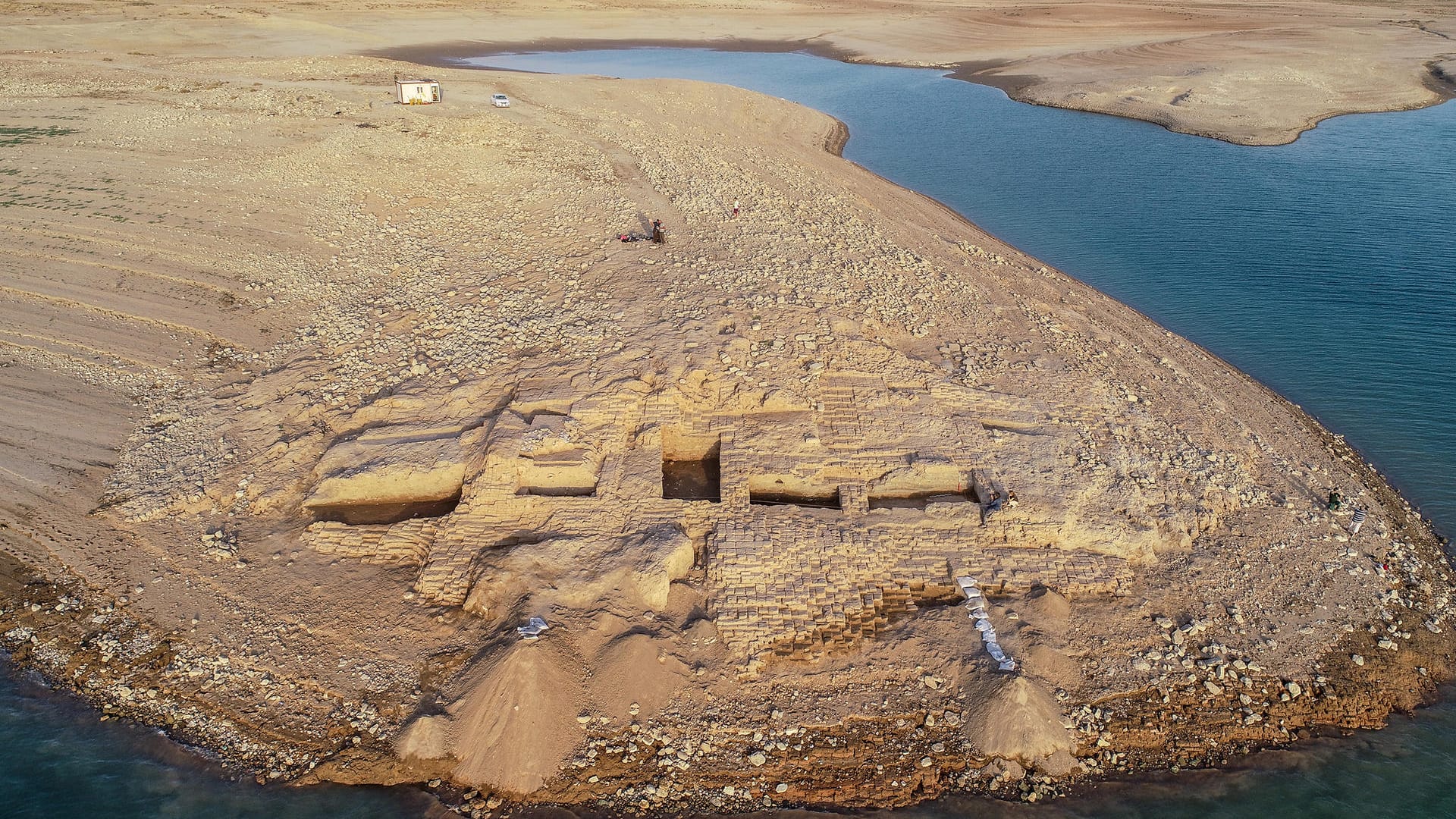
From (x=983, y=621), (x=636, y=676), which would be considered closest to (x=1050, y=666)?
(x=983, y=621)

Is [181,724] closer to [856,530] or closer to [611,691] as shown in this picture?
[611,691]

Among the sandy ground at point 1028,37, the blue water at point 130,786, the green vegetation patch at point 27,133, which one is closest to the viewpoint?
the blue water at point 130,786

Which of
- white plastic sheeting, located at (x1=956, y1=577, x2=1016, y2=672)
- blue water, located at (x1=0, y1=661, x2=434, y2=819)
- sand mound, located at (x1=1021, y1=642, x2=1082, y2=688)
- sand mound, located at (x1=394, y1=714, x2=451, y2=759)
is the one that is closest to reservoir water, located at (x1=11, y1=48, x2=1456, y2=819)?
blue water, located at (x1=0, y1=661, x2=434, y2=819)

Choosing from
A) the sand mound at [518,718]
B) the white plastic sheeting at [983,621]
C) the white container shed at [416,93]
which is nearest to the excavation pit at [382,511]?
the sand mound at [518,718]

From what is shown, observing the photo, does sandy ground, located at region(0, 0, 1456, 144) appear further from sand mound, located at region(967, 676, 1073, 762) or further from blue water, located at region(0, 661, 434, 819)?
blue water, located at region(0, 661, 434, 819)

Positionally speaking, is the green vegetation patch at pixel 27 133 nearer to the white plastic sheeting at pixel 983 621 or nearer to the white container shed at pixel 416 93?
the white container shed at pixel 416 93

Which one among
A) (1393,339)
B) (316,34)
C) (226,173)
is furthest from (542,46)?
(1393,339)
